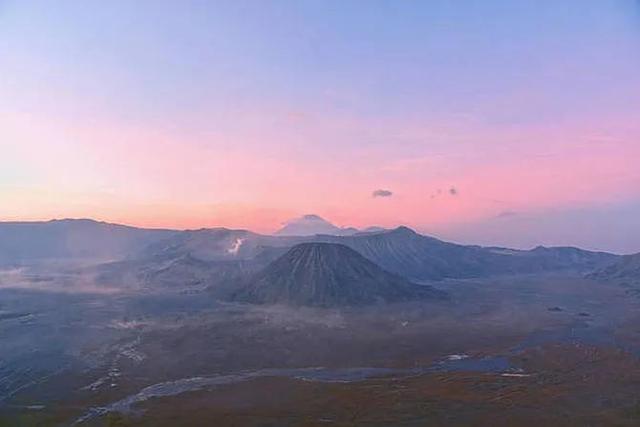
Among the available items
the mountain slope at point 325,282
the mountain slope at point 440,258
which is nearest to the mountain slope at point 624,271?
the mountain slope at point 440,258

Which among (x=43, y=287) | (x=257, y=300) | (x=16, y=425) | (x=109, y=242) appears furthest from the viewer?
(x=109, y=242)

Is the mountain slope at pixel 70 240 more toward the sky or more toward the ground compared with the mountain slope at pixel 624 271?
more toward the sky

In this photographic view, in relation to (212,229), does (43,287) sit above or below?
below

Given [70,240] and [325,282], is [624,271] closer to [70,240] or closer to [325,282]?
[325,282]

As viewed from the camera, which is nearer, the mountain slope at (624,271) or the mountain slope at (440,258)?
the mountain slope at (624,271)

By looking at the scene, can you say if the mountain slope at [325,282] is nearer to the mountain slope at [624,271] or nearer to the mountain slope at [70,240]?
the mountain slope at [624,271]

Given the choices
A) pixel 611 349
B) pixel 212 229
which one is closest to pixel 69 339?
pixel 611 349

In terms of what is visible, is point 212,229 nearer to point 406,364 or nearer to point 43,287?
point 43,287

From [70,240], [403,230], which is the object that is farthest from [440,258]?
[70,240]
